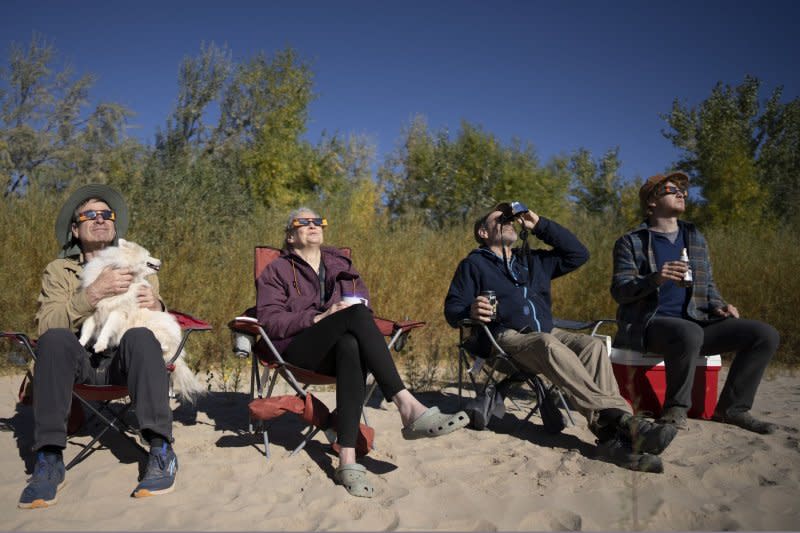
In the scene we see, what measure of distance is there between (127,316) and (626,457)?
7.80 feet

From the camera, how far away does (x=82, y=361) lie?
2.70 m

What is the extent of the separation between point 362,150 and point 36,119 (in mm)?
15115

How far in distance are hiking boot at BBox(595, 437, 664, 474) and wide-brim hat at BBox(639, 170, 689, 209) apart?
5.29 feet

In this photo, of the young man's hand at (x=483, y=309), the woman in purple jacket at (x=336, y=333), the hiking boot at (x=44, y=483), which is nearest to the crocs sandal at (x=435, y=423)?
the woman in purple jacket at (x=336, y=333)

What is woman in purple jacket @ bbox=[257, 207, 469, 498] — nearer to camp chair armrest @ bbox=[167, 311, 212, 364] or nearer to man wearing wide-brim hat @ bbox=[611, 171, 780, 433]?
camp chair armrest @ bbox=[167, 311, 212, 364]

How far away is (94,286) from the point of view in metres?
2.84

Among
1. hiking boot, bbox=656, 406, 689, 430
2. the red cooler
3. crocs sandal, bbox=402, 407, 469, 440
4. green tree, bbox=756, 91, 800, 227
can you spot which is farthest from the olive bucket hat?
green tree, bbox=756, 91, 800, 227

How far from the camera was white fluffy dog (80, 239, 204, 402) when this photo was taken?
2.83 meters

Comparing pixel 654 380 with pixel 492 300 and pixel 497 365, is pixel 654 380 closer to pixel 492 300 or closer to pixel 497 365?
pixel 497 365

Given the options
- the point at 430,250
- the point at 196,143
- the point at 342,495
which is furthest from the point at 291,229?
the point at 196,143

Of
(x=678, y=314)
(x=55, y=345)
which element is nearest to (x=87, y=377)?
(x=55, y=345)

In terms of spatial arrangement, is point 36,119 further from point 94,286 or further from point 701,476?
point 701,476

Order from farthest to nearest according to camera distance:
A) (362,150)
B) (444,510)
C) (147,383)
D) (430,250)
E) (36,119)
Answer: (362,150) → (36,119) → (430,250) → (147,383) → (444,510)

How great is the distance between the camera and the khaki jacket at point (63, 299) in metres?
2.84
